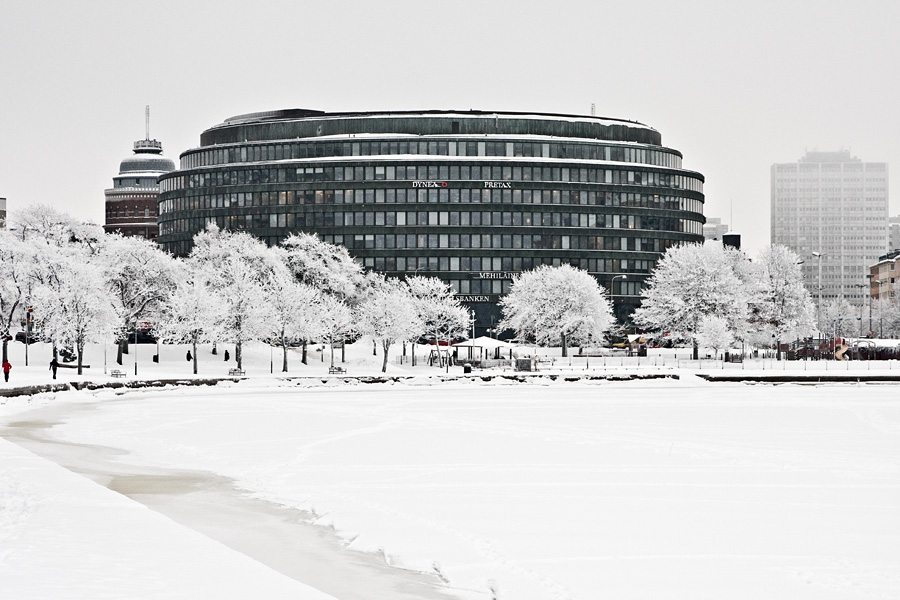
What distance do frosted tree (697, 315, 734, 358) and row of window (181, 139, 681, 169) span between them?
204 feet

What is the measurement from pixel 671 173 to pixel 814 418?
13339 centimetres

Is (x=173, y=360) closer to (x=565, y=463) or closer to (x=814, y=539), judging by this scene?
(x=565, y=463)

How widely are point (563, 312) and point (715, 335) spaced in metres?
18.3

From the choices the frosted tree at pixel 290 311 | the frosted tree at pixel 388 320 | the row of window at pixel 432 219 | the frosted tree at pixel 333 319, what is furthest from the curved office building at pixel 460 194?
the frosted tree at pixel 290 311

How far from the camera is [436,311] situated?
134 m

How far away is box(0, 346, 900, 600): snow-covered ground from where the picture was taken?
20.7 metres

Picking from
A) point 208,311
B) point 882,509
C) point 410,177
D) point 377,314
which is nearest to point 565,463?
point 882,509

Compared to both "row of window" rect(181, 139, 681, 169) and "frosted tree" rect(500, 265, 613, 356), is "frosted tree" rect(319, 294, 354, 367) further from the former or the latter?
"row of window" rect(181, 139, 681, 169)

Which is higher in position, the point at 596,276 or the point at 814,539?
the point at 596,276

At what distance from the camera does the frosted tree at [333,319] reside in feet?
379

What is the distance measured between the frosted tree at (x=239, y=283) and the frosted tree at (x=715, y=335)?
46.0m

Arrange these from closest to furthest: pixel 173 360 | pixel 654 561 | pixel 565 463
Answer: pixel 654 561 → pixel 565 463 → pixel 173 360

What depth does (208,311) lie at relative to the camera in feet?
349

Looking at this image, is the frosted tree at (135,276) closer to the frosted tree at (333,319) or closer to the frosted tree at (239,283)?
the frosted tree at (239,283)
